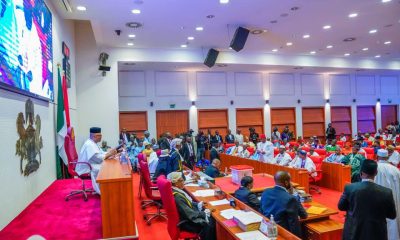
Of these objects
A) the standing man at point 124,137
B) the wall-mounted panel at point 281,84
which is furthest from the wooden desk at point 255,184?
the wall-mounted panel at point 281,84

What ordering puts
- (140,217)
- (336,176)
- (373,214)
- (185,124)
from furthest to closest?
(185,124) → (336,176) → (140,217) → (373,214)

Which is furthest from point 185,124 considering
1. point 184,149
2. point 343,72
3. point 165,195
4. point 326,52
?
point 165,195

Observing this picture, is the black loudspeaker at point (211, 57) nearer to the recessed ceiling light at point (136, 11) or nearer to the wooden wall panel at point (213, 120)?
the wooden wall panel at point (213, 120)

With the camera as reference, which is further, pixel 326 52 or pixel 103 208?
pixel 326 52

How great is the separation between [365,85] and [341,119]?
8.88 ft

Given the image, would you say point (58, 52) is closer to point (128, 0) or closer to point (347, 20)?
point (128, 0)

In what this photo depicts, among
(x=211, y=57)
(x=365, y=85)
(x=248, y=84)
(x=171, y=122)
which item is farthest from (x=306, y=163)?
(x=365, y=85)

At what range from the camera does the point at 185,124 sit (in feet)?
49.8

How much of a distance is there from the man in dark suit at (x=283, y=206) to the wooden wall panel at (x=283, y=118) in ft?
44.3

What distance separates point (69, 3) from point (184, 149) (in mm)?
6496

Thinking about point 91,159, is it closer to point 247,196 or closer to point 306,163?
point 247,196

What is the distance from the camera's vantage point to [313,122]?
17656mm

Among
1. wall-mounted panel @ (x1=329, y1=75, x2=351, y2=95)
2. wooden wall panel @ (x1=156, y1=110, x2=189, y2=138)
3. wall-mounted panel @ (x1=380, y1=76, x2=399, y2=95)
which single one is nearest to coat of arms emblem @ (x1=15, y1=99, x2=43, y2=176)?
wooden wall panel @ (x1=156, y1=110, x2=189, y2=138)

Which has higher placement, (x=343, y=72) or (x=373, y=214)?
(x=343, y=72)
